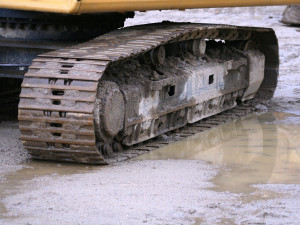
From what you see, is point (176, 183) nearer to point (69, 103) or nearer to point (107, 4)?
point (69, 103)

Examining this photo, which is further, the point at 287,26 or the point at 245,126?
the point at 287,26

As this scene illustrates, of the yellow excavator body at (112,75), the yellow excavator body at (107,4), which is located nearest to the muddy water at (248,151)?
the yellow excavator body at (112,75)

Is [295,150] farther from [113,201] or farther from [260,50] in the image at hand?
[260,50]

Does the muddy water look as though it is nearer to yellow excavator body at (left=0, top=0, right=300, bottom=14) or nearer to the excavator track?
the excavator track

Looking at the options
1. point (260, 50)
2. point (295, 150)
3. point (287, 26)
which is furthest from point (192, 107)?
point (287, 26)

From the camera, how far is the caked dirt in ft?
18.7

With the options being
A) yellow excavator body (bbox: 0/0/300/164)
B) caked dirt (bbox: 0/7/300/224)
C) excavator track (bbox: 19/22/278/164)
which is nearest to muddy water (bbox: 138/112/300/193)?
caked dirt (bbox: 0/7/300/224)

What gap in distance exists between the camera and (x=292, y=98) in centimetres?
1154

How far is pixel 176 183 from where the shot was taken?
665cm

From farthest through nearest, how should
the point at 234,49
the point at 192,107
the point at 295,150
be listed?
1. the point at 234,49
2. the point at 192,107
3. the point at 295,150

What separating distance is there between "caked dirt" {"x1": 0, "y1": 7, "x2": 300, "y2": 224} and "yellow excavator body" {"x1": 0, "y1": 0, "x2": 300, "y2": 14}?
4.49ft

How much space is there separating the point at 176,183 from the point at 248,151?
1712 millimetres

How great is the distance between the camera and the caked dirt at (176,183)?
18.7 feet

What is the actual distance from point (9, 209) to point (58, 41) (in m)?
3.14
